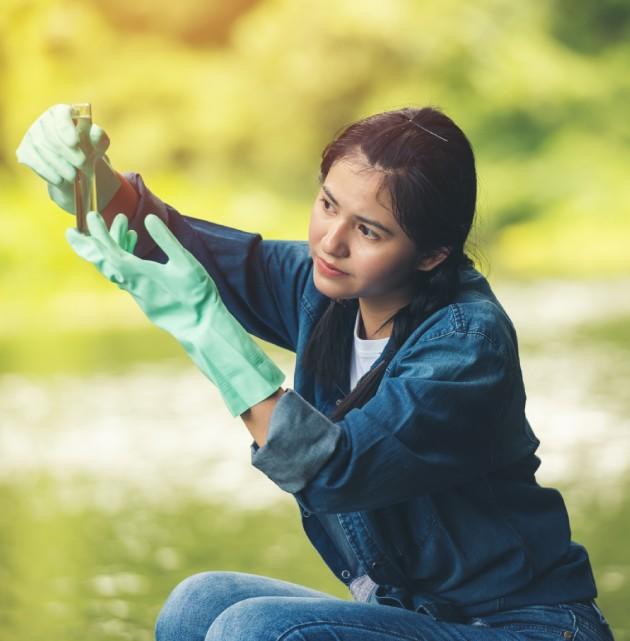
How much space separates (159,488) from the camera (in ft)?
11.3

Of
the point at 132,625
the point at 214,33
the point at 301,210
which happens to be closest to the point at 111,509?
the point at 132,625

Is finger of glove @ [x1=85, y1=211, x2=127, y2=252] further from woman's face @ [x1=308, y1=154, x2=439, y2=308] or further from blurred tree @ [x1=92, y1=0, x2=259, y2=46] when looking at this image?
blurred tree @ [x1=92, y1=0, x2=259, y2=46]

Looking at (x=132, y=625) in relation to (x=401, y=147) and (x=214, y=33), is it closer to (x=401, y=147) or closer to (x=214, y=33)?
(x=401, y=147)

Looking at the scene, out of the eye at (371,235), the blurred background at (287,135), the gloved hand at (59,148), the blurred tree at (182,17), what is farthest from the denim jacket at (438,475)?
Answer: the blurred tree at (182,17)

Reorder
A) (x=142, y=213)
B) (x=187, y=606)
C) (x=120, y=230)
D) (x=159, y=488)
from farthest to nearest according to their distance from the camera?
(x=159, y=488) < (x=142, y=213) < (x=187, y=606) < (x=120, y=230)

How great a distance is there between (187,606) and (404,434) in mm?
370

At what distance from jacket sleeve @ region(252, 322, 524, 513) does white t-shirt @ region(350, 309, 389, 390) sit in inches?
4.9

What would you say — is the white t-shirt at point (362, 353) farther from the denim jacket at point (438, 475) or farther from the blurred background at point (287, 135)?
the blurred background at point (287, 135)

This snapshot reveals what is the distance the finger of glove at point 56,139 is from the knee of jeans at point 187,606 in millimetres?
487

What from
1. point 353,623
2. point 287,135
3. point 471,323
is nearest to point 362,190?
point 471,323

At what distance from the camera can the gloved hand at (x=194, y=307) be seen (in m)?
1.28

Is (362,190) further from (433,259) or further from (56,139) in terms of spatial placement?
(56,139)

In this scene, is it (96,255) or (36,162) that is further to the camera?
(36,162)

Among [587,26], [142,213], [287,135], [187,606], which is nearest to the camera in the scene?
[187,606]
